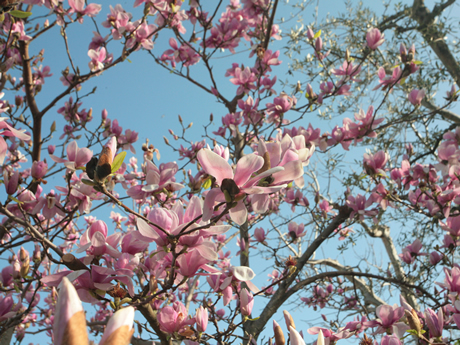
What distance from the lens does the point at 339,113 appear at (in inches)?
216

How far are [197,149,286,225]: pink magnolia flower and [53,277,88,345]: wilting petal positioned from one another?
361 millimetres

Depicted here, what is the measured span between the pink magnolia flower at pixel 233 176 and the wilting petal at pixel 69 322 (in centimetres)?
36

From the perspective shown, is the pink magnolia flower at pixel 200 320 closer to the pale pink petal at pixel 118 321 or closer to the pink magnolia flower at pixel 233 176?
the pink magnolia flower at pixel 233 176

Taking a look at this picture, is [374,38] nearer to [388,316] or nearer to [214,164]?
[388,316]

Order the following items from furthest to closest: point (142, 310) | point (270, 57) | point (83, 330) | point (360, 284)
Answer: point (360, 284) → point (270, 57) → point (142, 310) → point (83, 330)

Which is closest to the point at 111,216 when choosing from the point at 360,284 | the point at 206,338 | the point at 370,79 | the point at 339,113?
the point at 206,338

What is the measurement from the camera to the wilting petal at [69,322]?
32cm

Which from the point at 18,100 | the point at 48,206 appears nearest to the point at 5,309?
the point at 48,206

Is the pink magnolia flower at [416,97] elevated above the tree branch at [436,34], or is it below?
below

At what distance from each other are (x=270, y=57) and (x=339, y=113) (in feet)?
9.82

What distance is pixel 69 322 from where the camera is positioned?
321 millimetres

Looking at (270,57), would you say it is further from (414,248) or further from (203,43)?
(414,248)

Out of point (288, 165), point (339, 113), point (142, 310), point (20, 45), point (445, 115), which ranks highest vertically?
point (339, 113)

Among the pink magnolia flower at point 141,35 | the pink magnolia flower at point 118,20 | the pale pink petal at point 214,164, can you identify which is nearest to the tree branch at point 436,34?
the pink magnolia flower at point 141,35
